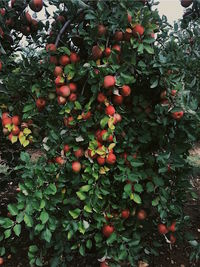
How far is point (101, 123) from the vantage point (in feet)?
4.99

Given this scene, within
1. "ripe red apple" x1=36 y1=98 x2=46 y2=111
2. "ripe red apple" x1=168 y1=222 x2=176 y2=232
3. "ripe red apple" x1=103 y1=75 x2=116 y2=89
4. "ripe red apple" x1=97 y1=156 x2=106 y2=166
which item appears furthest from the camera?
"ripe red apple" x1=168 y1=222 x2=176 y2=232

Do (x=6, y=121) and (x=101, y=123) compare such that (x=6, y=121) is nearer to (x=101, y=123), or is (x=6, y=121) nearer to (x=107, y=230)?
(x=101, y=123)

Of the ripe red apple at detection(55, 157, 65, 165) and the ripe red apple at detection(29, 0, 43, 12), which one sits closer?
the ripe red apple at detection(55, 157, 65, 165)

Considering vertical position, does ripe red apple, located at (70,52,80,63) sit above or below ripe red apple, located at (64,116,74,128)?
above

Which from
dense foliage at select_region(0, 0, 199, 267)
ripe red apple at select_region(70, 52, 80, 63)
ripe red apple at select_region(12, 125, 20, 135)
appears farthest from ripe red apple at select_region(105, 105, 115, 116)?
ripe red apple at select_region(12, 125, 20, 135)

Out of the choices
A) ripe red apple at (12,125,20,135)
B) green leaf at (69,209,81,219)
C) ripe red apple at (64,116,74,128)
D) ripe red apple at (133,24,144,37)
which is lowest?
green leaf at (69,209,81,219)

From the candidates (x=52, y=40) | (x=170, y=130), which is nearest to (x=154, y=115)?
(x=170, y=130)

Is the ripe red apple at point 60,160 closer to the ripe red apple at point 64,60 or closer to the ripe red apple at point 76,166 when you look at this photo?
the ripe red apple at point 76,166

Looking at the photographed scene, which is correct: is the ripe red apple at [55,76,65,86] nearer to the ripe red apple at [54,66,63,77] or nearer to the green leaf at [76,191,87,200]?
the ripe red apple at [54,66,63,77]

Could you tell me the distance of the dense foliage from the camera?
1.54 metres

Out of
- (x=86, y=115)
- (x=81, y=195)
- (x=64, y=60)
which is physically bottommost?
(x=81, y=195)

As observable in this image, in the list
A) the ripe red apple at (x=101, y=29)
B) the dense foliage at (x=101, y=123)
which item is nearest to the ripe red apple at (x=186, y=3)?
the dense foliage at (x=101, y=123)

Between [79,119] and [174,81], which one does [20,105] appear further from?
[174,81]

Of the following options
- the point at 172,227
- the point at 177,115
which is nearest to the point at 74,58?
the point at 177,115
